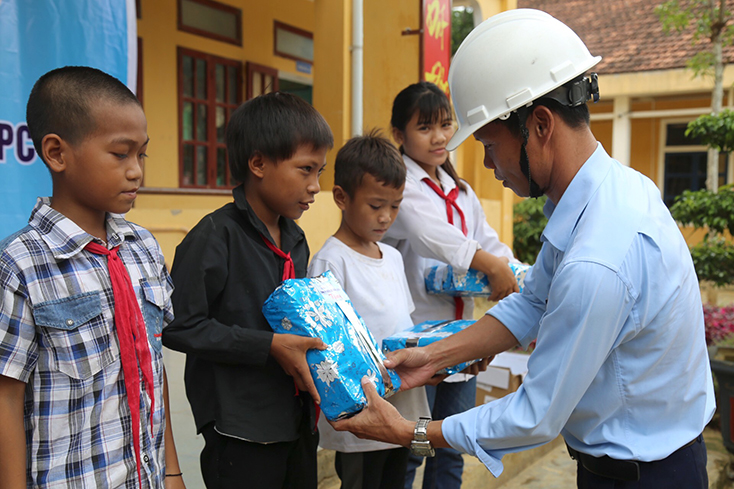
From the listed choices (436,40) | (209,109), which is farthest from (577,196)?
(209,109)

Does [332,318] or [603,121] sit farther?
[603,121]

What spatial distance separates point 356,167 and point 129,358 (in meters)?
1.19

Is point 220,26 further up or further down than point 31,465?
further up

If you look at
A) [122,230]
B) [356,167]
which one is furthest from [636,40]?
[122,230]

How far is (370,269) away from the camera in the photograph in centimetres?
233

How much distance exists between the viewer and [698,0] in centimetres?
912

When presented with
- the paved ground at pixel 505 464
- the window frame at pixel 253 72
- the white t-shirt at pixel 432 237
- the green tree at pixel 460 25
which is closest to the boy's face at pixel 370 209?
the white t-shirt at pixel 432 237

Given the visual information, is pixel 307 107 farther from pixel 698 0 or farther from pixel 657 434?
pixel 698 0

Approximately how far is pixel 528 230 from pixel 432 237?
7358mm

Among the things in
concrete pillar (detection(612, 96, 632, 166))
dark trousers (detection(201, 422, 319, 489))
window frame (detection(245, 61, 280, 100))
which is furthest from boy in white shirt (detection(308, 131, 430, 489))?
concrete pillar (detection(612, 96, 632, 166))

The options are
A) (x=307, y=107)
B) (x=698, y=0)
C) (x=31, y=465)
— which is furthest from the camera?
(x=698, y=0)

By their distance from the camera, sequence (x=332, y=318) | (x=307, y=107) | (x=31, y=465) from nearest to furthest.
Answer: (x=31, y=465) < (x=332, y=318) < (x=307, y=107)

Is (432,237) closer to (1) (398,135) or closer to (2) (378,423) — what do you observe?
(1) (398,135)

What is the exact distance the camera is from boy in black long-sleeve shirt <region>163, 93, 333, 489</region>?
5.91 feet
